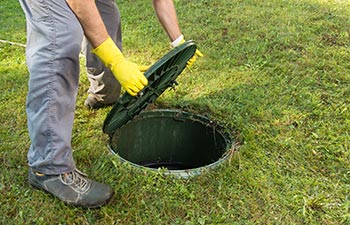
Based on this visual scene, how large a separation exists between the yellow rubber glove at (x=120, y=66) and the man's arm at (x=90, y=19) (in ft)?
0.10

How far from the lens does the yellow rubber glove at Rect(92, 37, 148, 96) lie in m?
1.99

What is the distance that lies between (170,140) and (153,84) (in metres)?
0.70

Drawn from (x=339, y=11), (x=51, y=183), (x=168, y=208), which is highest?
(x=51, y=183)

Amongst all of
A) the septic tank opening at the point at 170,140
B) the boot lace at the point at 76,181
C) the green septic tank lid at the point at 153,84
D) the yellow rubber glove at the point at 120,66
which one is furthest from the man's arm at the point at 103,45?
the septic tank opening at the point at 170,140

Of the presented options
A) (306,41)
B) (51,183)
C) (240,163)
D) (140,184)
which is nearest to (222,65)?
(306,41)

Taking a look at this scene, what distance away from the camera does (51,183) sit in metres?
2.11

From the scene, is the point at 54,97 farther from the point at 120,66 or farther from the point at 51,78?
the point at 120,66

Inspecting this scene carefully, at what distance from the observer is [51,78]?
6.31 ft

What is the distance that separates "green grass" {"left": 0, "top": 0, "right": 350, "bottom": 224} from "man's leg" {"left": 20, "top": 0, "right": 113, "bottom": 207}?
3.6 inches

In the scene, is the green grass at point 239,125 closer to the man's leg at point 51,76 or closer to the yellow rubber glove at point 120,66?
the man's leg at point 51,76

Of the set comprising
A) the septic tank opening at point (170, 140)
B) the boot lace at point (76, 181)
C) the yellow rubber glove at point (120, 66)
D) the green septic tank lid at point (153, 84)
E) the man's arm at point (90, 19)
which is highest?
the man's arm at point (90, 19)

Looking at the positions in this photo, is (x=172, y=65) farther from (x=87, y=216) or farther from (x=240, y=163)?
(x=87, y=216)

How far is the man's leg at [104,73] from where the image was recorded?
2.74 metres

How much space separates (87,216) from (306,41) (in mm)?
2662
